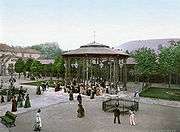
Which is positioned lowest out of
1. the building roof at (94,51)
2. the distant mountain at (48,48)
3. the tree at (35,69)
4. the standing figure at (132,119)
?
the standing figure at (132,119)

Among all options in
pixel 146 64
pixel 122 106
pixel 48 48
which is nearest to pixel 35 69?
pixel 146 64

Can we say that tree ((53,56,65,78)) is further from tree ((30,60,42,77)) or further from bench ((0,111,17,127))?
bench ((0,111,17,127))

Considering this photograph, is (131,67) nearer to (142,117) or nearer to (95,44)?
(95,44)

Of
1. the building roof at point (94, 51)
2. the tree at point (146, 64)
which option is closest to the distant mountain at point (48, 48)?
the tree at point (146, 64)

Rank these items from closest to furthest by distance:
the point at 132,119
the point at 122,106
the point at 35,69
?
the point at 132,119 → the point at 122,106 → the point at 35,69

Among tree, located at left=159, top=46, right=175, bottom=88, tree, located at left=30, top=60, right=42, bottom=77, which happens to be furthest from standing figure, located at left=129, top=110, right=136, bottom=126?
tree, located at left=30, top=60, right=42, bottom=77

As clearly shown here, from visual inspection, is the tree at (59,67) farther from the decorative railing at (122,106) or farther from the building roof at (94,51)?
the decorative railing at (122,106)

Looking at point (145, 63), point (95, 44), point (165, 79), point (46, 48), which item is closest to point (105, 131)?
point (95, 44)

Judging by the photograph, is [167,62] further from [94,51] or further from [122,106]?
[122,106]

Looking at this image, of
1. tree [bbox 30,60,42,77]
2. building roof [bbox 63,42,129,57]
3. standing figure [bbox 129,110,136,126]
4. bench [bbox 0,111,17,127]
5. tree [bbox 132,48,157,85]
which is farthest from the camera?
tree [bbox 30,60,42,77]

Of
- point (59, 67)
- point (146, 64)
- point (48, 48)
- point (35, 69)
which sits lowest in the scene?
point (35, 69)

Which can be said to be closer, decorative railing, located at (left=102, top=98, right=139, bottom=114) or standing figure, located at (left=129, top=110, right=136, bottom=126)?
standing figure, located at (left=129, top=110, right=136, bottom=126)

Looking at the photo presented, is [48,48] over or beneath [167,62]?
over

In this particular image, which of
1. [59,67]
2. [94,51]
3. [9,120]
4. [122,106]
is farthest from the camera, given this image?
[59,67]
